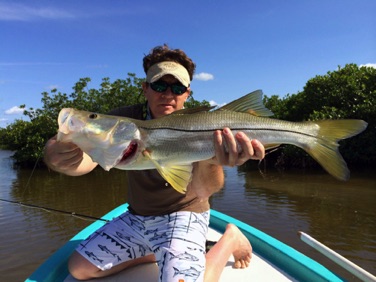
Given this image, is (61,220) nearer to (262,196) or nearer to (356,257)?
(262,196)

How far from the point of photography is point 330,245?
7.76 meters

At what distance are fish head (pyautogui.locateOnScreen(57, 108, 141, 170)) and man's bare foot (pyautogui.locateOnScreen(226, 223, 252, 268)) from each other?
1.70 m

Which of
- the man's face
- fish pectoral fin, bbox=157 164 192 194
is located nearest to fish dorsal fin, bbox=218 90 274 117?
fish pectoral fin, bbox=157 164 192 194

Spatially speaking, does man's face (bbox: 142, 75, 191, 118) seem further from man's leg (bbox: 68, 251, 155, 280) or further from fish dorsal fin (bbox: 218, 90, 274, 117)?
man's leg (bbox: 68, 251, 155, 280)

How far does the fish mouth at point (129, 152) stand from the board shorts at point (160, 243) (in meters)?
0.97

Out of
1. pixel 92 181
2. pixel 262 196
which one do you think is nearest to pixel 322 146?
pixel 262 196

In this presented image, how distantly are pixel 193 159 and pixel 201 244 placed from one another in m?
0.95

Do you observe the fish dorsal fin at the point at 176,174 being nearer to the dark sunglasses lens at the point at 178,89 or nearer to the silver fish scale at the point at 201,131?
the silver fish scale at the point at 201,131

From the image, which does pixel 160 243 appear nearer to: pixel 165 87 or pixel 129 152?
pixel 129 152

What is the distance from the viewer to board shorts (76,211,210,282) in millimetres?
2627

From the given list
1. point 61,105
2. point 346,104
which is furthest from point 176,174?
point 61,105

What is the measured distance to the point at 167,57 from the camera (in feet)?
10.5

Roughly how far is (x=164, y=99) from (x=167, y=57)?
464 millimetres

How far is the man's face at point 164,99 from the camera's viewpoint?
9.93 ft
